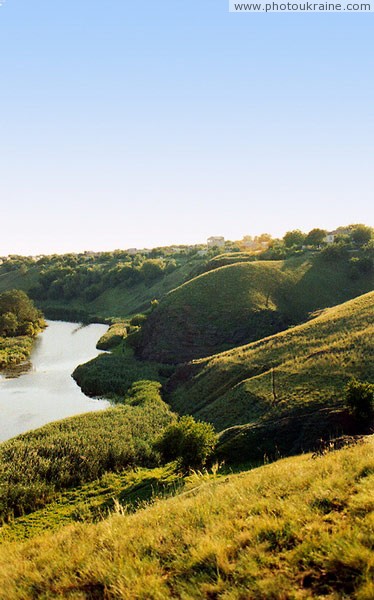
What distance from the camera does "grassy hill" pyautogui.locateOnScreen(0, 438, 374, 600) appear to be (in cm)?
661

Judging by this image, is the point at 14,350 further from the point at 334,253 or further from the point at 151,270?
the point at 151,270

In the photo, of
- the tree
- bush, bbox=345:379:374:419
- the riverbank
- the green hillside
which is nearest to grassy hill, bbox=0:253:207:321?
the tree

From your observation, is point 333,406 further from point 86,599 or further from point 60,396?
point 60,396

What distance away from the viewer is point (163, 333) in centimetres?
6600

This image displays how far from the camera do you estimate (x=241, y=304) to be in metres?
67.9

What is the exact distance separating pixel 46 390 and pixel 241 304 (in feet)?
109

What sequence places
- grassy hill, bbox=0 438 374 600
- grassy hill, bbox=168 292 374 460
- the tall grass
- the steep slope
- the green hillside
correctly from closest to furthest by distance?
1. grassy hill, bbox=0 438 374 600
2. the tall grass
3. grassy hill, bbox=168 292 374 460
4. the steep slope
5. the green hillside

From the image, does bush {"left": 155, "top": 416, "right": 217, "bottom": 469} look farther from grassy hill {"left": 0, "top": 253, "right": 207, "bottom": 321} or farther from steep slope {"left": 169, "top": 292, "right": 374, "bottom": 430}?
grassy hill {"left": 0, "top": 253, "right": 207, "bottom": 321}

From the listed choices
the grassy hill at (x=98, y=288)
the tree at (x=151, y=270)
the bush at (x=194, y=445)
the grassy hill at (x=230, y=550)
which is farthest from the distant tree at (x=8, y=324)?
the grassy hill at (x=230, y=550)

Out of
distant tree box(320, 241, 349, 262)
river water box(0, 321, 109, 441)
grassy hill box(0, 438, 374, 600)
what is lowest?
river water box(0, 321, 109, 441)

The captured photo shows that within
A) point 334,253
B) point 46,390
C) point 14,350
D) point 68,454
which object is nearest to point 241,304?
point 334,253

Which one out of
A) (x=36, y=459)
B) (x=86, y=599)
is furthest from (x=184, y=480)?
(x=86, y=599)

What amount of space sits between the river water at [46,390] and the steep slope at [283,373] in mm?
11269

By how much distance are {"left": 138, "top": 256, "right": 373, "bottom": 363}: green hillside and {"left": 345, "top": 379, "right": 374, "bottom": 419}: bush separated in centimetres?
3472
